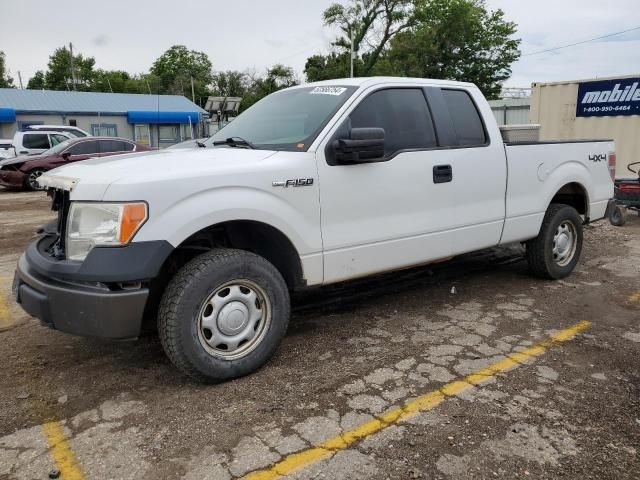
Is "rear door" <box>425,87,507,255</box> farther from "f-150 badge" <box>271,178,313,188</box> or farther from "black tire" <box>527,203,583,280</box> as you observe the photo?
"f-150 badge" <box>271,178,313,188</box>

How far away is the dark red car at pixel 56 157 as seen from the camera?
1482 centimetres

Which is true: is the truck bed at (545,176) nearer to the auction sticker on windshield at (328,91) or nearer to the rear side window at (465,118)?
the rear side window at (465,118)

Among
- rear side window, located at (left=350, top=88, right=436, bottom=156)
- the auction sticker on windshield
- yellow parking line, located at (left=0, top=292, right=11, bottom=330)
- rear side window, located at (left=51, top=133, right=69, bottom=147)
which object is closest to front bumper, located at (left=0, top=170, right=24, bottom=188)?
rear side window, located at (left=51, top=133, right=69, bottom=147)

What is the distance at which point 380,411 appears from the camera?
10.0 feet

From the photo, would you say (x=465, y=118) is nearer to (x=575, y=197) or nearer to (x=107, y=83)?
(x=575, y=197)

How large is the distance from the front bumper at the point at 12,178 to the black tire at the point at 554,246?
14252mm

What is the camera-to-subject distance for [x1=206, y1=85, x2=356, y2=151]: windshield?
3836mm

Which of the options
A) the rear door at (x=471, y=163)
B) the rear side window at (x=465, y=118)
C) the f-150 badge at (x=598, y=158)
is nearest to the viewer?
the rear door at (x=471, y=163)

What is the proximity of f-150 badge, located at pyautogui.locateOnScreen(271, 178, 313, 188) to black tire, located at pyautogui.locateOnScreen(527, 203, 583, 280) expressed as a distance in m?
2.91

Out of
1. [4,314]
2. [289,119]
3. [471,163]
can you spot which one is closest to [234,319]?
[289,119]

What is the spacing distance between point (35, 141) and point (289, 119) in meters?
16.2

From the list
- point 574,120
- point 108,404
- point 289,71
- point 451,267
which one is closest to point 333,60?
point 289,71

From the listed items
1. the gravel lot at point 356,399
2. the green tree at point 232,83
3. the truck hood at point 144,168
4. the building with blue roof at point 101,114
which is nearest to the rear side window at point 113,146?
the gravel lot at point 356,399

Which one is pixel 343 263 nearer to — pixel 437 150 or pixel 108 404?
pixel 437 150
